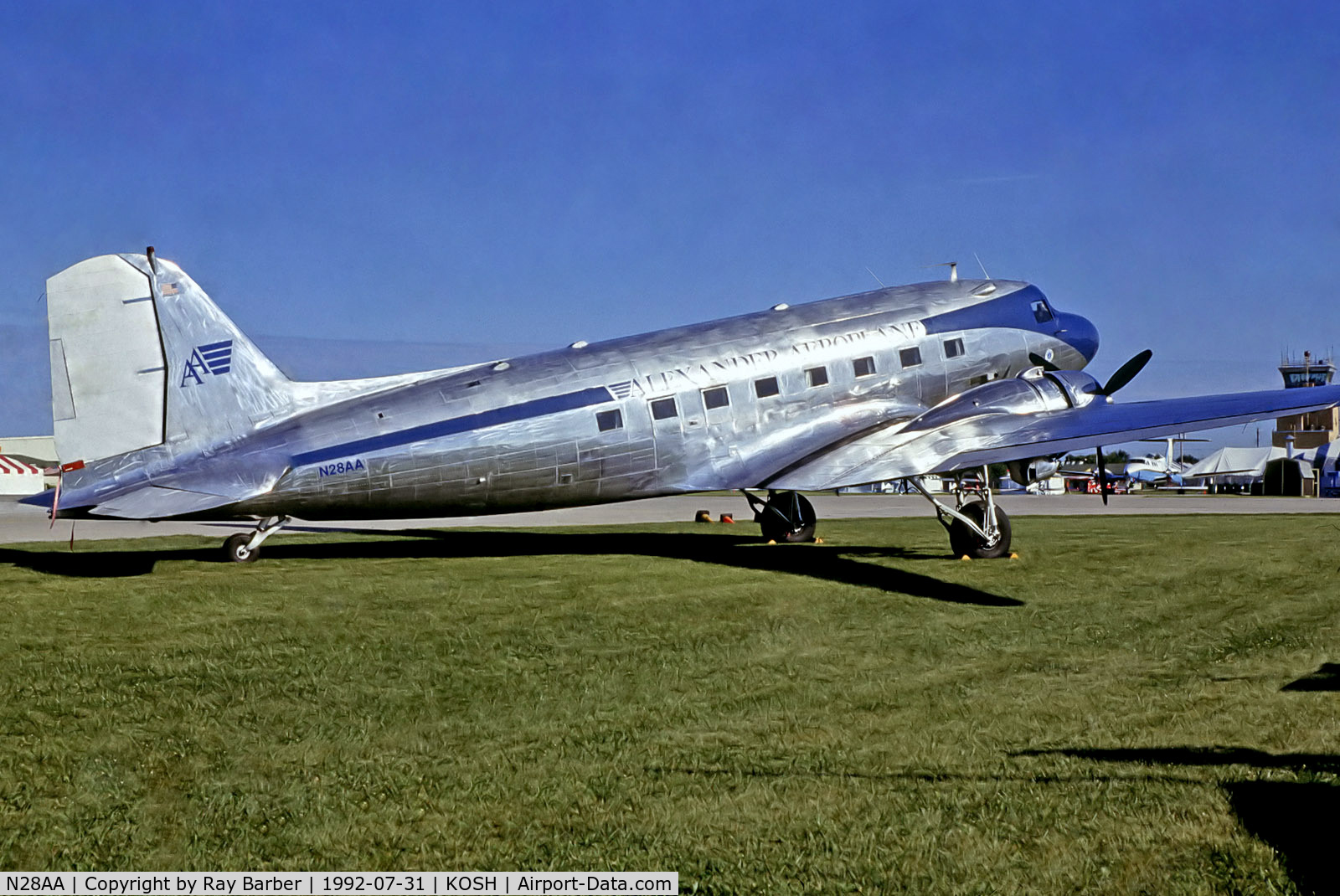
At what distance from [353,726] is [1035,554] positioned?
15440mm

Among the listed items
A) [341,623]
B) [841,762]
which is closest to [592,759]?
[841,762]

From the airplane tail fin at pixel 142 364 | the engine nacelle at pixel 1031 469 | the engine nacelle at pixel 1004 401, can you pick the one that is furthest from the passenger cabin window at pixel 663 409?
the airplane tail fin at pixel 142 364

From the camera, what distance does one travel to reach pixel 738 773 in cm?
734

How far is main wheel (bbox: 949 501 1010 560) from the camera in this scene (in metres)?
20.6

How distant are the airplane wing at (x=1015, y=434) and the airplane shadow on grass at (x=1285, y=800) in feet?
38.7

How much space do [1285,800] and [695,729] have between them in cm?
386

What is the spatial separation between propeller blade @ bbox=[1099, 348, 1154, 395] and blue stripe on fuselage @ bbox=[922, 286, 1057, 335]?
2.06 metres

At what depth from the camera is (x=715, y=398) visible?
2105 centimetres

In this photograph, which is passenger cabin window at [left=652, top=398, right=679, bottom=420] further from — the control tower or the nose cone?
the control tower

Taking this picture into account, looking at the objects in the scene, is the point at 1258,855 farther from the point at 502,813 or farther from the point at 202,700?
the point at 202,700

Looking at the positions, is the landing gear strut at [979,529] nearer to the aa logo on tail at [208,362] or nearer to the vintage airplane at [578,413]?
the vintage airplane at [578,413]

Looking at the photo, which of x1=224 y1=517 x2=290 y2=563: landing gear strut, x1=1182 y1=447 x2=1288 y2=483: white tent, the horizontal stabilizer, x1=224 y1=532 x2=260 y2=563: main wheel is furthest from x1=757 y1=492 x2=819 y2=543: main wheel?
x1=1182 y1=447 x2=1288 y2=483: white tent

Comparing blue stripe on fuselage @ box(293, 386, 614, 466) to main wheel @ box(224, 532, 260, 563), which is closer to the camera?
blue stripe on fuselage @ box(293, 386, 614, 466)

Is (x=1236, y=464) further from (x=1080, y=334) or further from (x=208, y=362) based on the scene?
(x=208, y=362)
